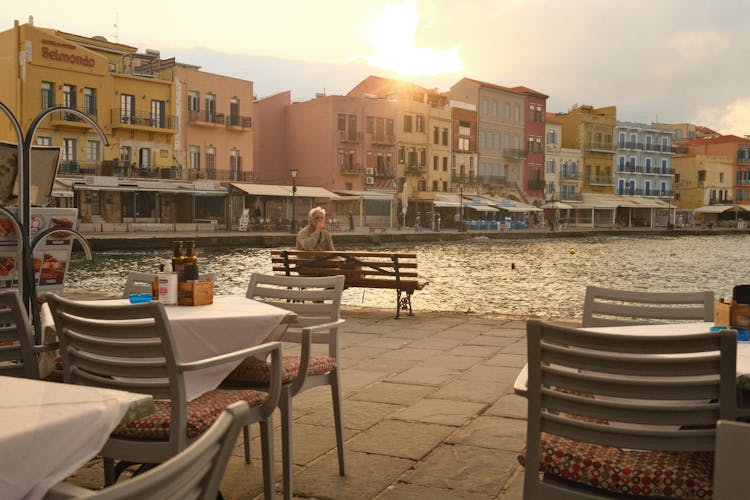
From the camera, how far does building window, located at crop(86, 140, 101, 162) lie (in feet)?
110

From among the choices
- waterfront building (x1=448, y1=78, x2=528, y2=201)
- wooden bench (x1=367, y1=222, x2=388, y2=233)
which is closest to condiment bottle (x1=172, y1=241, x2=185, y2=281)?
wooden bench (x1=367, y1=222, x2=388, y2=233)

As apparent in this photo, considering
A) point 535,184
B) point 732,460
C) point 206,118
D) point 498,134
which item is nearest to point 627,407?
point 732,460

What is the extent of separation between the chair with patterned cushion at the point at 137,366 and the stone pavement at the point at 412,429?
719mm

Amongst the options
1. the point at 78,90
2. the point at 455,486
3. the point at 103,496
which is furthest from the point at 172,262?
the point at 78,90

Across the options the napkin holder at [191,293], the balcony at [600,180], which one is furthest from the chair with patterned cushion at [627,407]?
the balcony at [600,180]

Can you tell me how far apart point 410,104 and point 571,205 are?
1693 centimetres

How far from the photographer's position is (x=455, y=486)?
10.2 feet

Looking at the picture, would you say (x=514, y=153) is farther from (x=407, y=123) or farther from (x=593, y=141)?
(x=407, y=123)

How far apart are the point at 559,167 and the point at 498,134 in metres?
7.50

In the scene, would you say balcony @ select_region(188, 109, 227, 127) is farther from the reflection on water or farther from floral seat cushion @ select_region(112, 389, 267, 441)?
floral seat cushion @ select_region(112, 389, 267, 441)

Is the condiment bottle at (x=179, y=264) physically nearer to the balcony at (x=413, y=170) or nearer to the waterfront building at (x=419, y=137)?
the waterfront building at (x=419, y=137)

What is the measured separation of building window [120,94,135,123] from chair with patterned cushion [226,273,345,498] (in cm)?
3327

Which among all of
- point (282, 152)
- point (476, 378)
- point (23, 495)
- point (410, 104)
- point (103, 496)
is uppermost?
point (410, 104)

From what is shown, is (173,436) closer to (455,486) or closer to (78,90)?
(455,486)
